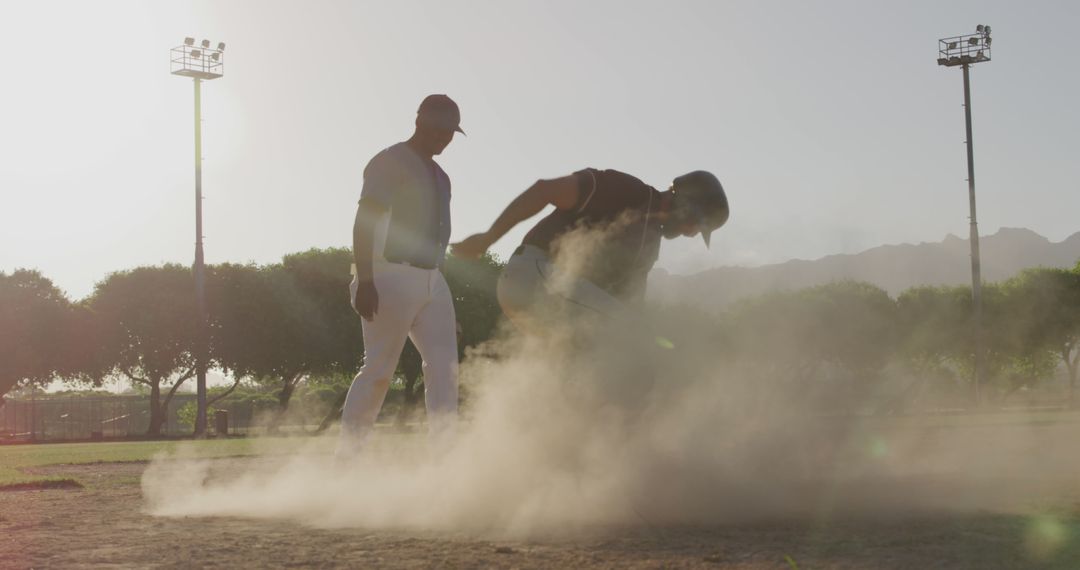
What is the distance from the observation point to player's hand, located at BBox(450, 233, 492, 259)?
6.24 meters

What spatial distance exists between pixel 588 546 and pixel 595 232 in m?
2.22

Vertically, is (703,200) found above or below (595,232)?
above

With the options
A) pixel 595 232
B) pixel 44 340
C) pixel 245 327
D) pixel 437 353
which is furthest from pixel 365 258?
pixel 44 340

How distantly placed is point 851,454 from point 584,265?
8.29 feet

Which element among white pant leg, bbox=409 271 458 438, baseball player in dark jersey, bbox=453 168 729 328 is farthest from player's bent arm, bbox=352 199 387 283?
baseball player in dark jersey, bbox=453 168 729 328

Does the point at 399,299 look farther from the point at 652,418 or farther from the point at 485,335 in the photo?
the point at 485,335

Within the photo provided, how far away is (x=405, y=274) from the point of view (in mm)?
6367

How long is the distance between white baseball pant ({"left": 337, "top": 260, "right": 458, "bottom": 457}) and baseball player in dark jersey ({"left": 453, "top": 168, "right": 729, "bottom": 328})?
578 millimetres

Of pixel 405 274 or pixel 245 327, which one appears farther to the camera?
pixel 245 327

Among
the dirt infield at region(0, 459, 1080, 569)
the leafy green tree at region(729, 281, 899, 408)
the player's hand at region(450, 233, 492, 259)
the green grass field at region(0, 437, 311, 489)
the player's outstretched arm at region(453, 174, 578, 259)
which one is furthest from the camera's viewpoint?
the green grass field at region(0, 437, 311, 489)

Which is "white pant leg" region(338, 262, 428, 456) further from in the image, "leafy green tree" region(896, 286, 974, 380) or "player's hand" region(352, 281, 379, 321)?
"leafy green tree" region(896, 286, 974, 380)

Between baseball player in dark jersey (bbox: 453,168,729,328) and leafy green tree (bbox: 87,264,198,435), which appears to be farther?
leafy green tree (bbox: 87,264,198,435)

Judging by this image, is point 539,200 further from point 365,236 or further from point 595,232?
point 365,236

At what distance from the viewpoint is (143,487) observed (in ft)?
26.8
